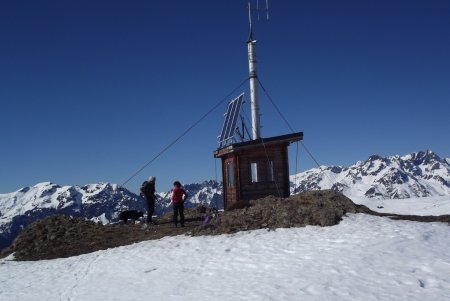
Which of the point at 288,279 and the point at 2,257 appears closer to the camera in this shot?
the point at 288,279

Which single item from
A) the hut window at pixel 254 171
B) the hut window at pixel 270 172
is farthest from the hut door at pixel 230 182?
the hut window at pixel 270 172

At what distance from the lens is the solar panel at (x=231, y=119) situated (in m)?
27.2

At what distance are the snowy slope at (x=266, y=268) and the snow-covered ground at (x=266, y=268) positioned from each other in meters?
0.03

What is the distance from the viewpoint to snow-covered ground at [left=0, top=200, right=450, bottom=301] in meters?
9.94

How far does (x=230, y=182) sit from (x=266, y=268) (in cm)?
1483

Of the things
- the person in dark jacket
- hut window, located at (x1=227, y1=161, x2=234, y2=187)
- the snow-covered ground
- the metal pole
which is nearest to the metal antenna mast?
the metal pole

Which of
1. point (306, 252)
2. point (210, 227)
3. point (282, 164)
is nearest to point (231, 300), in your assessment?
point (306, 252)

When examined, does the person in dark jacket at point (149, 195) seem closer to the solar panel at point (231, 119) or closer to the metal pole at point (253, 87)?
the solar panel at point (231, 119)

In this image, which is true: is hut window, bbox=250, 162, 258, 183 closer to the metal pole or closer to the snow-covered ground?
the metal pole

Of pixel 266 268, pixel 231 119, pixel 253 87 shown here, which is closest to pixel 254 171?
pixel 231 119

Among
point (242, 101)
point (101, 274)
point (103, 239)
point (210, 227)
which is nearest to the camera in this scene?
point (101, 274)

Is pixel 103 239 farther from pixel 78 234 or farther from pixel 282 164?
pixel 282 164

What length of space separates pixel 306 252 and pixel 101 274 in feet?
21.2

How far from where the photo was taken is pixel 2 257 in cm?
1953
